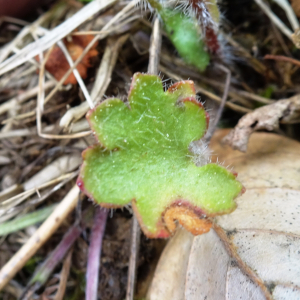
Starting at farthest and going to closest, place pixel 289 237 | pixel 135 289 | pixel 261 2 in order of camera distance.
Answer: pixel 261 2 → pixel 135 289 → pixel 289 237

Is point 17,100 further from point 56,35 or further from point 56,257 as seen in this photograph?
point 56,257

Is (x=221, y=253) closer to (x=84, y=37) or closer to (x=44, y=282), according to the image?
(x=44, y=282)

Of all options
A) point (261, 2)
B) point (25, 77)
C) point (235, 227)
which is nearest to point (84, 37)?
point (25, 77)

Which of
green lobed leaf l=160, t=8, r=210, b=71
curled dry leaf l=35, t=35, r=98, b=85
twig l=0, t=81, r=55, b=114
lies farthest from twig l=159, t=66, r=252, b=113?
twig l=0, t=81, r=55, b=114

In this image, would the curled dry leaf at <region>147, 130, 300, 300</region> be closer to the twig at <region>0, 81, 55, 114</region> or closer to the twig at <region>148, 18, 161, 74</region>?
the twig at <region>148, 18, 161, 74</region>

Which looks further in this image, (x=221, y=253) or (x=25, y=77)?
(x=25, y=77)
